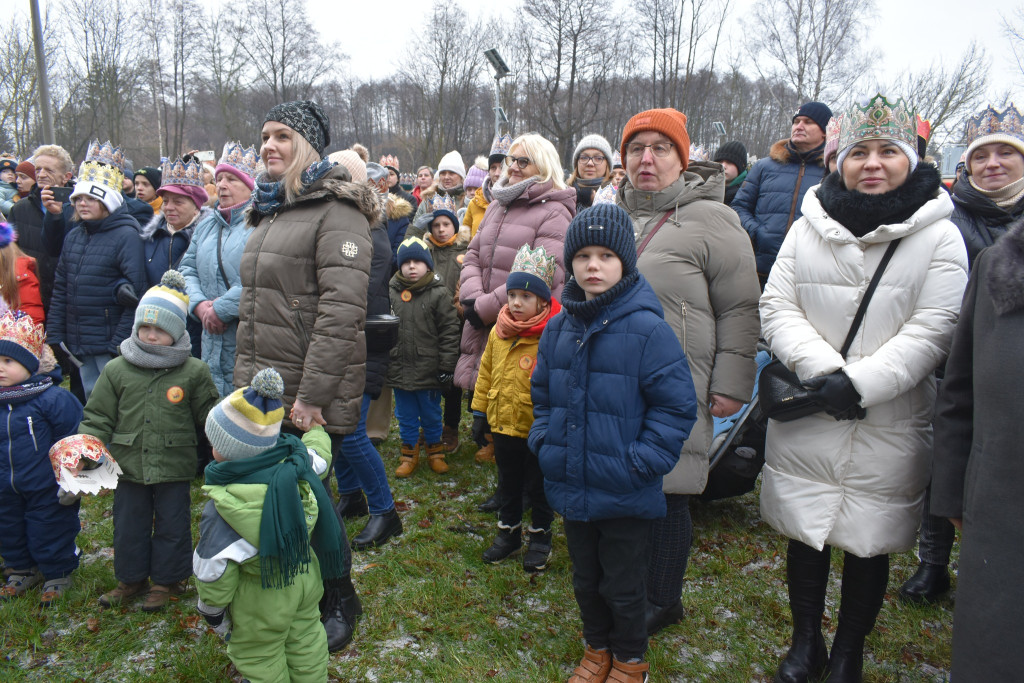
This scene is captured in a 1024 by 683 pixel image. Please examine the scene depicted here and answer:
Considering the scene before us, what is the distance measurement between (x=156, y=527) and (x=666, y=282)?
2.92 meters

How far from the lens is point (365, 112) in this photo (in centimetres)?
5469

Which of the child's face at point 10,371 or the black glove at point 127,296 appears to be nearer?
the child's face at point 10,371

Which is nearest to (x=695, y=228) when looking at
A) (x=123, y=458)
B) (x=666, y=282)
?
(x=666, y=282)

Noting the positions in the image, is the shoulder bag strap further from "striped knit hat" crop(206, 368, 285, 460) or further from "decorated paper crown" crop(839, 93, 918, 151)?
"striped knit hat" crop(206, 368, 285, 460)

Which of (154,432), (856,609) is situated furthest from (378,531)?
(856,609)

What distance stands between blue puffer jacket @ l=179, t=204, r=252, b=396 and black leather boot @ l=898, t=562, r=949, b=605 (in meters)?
4.15

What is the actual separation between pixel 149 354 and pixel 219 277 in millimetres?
1033

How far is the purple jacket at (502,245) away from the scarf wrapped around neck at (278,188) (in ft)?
4.46

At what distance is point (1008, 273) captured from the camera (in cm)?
172

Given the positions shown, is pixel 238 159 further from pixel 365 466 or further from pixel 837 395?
pixel 837 395

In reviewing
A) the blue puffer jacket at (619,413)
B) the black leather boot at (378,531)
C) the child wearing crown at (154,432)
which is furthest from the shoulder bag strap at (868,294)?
the child wearing crown at (154,432)

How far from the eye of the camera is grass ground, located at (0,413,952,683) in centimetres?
272

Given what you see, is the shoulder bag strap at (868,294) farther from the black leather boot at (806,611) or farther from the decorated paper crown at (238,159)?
the decorated paper crown at (238,159)

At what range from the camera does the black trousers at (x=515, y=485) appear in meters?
3.53
